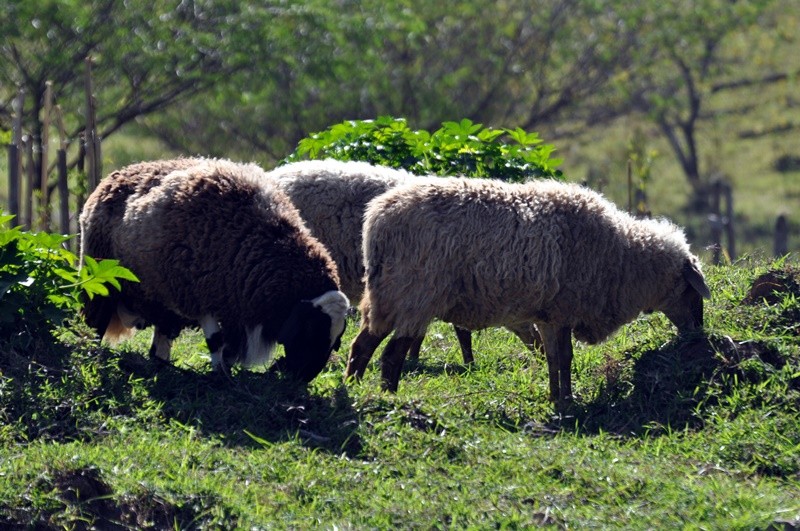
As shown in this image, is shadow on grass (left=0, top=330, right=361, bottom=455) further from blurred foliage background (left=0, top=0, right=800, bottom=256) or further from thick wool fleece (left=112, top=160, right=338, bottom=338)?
blurred foliage background (left=0, top=0, right=800, bottom=256)

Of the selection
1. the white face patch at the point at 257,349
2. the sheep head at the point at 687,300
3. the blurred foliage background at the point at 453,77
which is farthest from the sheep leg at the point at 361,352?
the blurred foliage background at the point at 453,77

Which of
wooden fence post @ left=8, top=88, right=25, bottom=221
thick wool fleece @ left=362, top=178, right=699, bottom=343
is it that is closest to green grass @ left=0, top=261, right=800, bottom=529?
thick wool fleece @ left=362, top=178, right=699, bottom=343

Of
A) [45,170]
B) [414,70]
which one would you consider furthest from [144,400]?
[414,70]

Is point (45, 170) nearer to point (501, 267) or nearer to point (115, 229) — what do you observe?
point (115, 229)

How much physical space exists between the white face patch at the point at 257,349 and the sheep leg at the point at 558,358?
1711mm

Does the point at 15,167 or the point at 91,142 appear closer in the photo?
the point at 91,142

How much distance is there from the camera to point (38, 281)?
6750 mm

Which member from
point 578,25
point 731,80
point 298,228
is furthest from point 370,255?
point 731,80

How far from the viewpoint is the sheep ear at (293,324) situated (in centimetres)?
695

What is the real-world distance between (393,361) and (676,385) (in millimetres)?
1691

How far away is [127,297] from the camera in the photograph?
7.70 metres

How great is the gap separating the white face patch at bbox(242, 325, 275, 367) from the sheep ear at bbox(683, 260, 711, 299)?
273 cm

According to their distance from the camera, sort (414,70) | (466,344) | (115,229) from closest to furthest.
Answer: (115,229) → (466,344) → (414,70)

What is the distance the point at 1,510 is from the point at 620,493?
9.06 feet
